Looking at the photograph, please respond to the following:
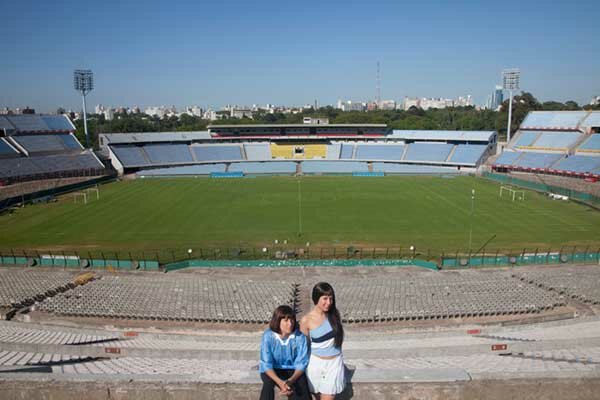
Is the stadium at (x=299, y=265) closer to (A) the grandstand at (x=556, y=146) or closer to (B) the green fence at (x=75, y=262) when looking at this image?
(B) the green fence at (x=75, y=262)

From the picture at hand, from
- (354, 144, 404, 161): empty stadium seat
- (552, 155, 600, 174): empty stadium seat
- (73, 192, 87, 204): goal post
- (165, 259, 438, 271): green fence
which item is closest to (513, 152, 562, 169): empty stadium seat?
(552, 155, 600, 174): empty stadium seat

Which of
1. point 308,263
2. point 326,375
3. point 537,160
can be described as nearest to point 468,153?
point 537,160

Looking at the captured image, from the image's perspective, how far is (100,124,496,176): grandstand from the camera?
70.9m

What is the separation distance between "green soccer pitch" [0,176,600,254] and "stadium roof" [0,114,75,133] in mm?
20767

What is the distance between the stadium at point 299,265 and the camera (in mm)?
9492

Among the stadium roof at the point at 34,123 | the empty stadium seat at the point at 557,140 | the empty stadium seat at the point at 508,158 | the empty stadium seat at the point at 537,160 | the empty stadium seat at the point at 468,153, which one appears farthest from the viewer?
the empty stadium seat at the point at 468,153

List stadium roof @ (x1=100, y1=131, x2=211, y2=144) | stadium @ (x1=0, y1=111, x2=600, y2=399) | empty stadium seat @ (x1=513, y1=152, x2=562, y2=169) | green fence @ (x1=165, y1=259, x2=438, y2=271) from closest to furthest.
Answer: stadium @ (x1=0, y1=111, x2=600, y2=399)
green fence @ (x1=165, y1=259, x2=438, y2=271)
empty stadium seat @ (x1=513, y1=152, x2=562, y2=169)
stadium roof @ (x1=100, y1=131, x2=211, y2=144)

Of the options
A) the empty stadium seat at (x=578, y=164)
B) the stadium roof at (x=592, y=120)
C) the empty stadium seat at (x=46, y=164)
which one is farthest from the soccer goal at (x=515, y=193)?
the empty stadium seat at (x=46, y=164)

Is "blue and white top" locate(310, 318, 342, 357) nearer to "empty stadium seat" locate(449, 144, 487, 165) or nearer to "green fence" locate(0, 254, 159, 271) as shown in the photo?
"green fence" locate(0, 254, 159, 271)

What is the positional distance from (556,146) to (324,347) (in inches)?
2806

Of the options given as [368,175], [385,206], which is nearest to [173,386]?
[385,206]

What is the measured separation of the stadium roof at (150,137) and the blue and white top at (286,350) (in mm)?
75940

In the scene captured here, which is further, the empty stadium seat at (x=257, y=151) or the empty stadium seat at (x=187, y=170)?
the empty stadium seat at (x=257, y=151)

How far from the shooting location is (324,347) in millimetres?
4703
